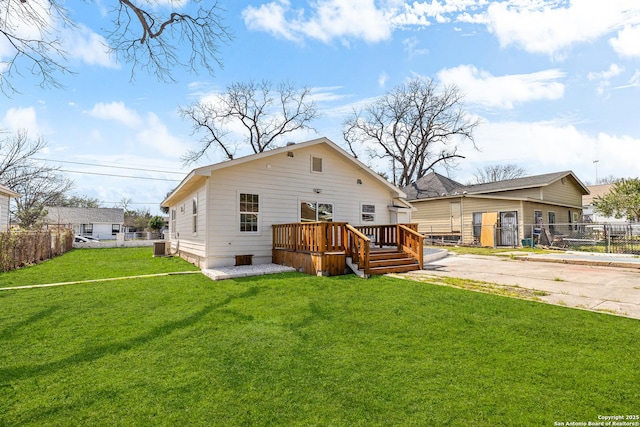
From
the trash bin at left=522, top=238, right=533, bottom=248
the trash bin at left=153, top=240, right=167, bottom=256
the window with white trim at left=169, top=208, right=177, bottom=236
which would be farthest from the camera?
the trash bin at left=522, top=238, right=533, bottom=248

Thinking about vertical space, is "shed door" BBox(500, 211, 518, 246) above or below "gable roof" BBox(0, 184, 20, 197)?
below

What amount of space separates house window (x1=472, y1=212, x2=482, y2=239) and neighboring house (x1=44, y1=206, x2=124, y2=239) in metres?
44.0

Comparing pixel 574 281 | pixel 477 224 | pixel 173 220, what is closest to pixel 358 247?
pixel 574 281

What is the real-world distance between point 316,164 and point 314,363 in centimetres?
862

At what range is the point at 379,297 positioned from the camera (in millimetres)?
5559

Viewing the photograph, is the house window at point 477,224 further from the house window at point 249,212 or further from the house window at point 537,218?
the house window at point 249,212

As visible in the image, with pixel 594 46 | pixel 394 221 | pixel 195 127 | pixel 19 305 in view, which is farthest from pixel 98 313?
pixel 195 127

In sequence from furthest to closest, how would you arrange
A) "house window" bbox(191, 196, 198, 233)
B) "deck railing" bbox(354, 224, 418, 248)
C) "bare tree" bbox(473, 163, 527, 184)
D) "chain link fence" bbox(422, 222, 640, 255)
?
"bare tree" bbox(473, 163, 527, 184) < "chain link fence" bbox(422, 222, 640, 255) < "house window" bbox(191, 196, 198, 233) < "deck railing" bbox(354, 224, 418, 248)

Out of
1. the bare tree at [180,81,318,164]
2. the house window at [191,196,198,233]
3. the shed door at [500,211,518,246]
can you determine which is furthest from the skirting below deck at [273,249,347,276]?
the bare tree at [180,81,318,164]

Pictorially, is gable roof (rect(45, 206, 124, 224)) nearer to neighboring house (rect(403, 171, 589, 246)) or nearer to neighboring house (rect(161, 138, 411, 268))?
neighboring house (rect(161, 138, 411, 268))

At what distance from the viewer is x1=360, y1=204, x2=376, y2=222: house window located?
1229cm

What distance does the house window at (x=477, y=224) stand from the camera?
61.3 feet

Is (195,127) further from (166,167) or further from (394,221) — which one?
(394,221)

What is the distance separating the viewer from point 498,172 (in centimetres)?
4691
